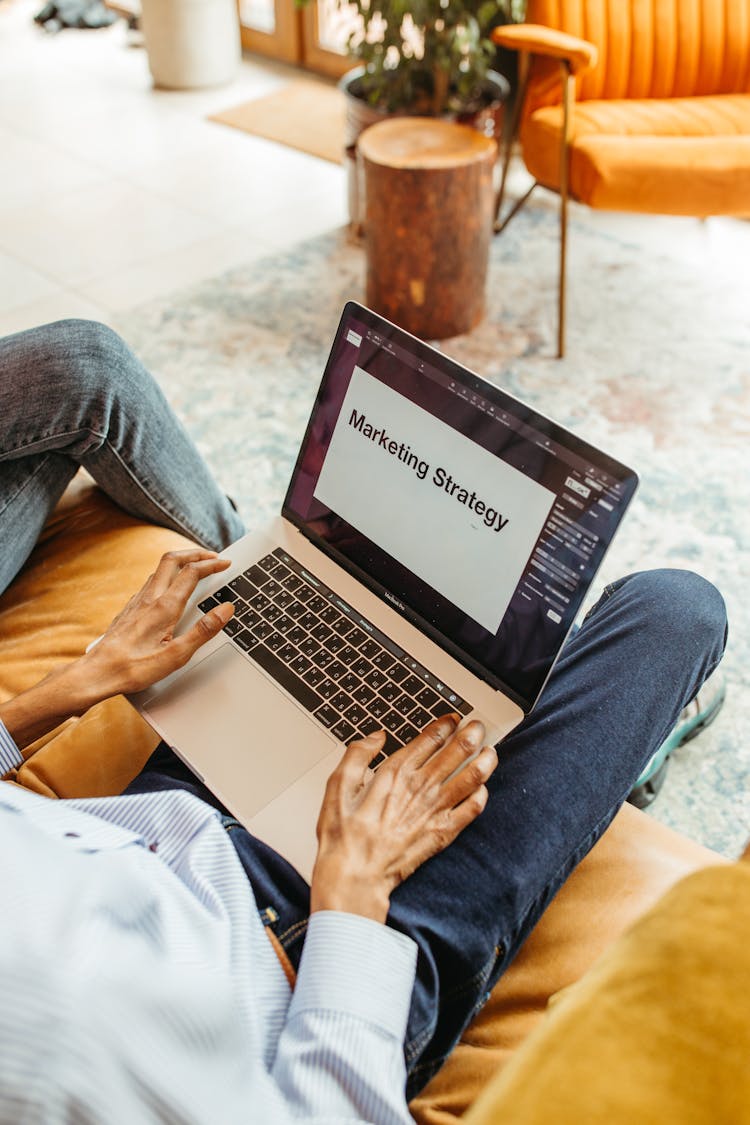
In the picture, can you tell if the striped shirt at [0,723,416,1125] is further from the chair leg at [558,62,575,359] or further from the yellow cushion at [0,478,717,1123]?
the chair leg at [558,62,575,359]

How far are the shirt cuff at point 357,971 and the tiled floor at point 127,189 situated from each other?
220 centimetres

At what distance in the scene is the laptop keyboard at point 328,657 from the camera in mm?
1005

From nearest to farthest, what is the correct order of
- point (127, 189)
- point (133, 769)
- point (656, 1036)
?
1. point (656, 1036)
2. point (133, 769)
3. point (127, 189)

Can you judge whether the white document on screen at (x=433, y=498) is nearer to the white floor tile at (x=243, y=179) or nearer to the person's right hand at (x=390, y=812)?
the person's right hand at (x=390, y=812)

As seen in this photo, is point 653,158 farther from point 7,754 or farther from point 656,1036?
point 656,1036

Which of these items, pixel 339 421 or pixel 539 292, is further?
pixel 539 292

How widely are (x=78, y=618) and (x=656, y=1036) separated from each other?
930 millimetres

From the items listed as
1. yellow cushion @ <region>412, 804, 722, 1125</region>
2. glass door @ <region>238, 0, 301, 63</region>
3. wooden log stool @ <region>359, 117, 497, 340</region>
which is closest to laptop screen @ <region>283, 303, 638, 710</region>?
yellow cushion @ <region>412, 804, 722, 1125</region>

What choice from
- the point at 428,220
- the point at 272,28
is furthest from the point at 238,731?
the point at 272,28

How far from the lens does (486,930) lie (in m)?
0.85

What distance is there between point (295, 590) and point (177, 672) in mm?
174

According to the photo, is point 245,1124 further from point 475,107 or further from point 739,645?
point 475,107

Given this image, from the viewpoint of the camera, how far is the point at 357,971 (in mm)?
773

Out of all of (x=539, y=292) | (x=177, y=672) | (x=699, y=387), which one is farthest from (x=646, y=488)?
(x=177, y=672)
